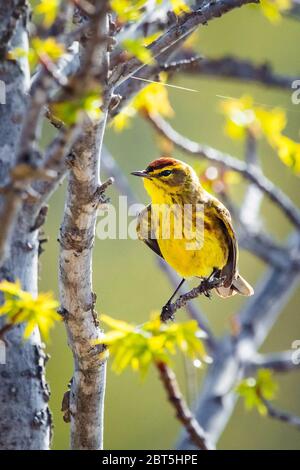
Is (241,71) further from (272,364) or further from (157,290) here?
(157,290)

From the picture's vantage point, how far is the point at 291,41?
8.86 meters

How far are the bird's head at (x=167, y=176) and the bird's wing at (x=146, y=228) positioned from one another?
0.36ft

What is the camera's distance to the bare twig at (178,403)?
2.68m

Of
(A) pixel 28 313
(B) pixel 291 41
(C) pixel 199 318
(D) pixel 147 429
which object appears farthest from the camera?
(B) pixel 291 41

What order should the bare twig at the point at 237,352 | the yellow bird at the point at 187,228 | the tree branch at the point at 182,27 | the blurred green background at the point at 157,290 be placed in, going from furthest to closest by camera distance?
the blurred green background at the point at 157,290
the bare twig at the point at 237,352
the yellow bird at the point at 187,228
the tree branch at the point at 182,27

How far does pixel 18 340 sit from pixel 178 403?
608 mm

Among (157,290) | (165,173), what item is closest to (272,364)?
(165,173)

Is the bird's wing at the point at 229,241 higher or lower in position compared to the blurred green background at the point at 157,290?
lower

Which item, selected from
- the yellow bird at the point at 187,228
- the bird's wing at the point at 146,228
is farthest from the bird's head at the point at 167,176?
the bird's wing at the point at 146,228

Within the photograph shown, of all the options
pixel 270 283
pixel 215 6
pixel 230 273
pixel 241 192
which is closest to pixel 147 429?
pixel 241 192

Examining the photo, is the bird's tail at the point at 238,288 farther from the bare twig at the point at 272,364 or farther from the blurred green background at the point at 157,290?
the blurred green background at the point at 157,290

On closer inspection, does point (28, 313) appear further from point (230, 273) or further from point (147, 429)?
point (147, 429)

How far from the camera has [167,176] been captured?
12.3 feet
